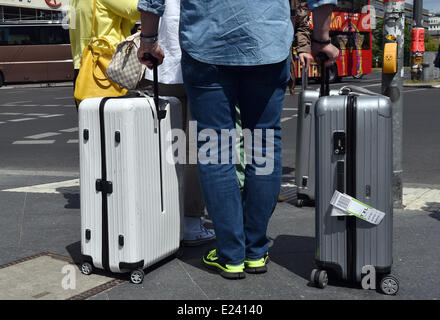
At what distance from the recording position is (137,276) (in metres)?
3.01

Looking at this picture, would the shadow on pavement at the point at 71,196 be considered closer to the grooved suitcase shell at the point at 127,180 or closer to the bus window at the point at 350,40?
the grooved suitcase shell at the point at 127,180

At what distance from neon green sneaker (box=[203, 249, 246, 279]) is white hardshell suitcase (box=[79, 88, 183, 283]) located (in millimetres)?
257

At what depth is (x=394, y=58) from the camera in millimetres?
4355

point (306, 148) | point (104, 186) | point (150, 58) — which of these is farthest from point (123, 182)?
point (306, 148)

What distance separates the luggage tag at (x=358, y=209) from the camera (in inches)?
111

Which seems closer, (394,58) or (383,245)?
(383,245)

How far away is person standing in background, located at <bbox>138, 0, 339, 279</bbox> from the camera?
2.92 meters

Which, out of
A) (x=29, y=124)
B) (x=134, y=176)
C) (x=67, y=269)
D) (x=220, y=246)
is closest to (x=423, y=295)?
(x=220, y=246)

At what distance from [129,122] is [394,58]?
2.22 meters

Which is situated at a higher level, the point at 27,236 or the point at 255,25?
the point at 255,25

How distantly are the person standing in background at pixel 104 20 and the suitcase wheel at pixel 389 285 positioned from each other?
2.13 metres

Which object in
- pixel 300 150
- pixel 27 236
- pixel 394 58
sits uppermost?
pixel 394 58

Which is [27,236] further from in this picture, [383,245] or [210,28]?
[383,245]

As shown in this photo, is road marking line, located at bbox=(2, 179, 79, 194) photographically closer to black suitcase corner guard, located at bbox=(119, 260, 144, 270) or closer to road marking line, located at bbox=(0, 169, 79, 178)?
road marking line, located at bbox=(0, 169, 79, 178)
